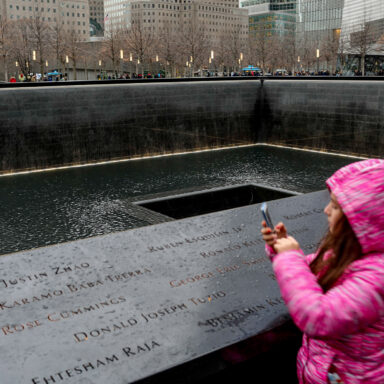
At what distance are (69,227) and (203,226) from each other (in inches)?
160

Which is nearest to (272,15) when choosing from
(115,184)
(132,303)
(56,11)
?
(56,11)

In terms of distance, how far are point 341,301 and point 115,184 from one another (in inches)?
383

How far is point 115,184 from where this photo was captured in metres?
11.0

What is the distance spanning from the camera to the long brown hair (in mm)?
1613

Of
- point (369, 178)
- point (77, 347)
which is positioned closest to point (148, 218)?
point (77, 347)

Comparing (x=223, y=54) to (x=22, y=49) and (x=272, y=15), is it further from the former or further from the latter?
(x=272, y=15)

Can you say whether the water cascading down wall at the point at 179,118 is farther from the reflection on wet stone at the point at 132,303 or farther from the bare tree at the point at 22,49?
the bare tree at the point at 22,49

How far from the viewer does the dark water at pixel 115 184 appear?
Answer: 7.76 metres

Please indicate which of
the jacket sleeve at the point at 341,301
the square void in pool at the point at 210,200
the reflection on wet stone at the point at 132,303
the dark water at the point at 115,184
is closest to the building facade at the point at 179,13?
the dark water at the point at 115,184

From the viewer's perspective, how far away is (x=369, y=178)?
155 centimetres

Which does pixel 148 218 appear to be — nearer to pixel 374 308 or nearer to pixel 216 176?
pixel 216 176

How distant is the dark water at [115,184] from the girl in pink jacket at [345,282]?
588 centimetres

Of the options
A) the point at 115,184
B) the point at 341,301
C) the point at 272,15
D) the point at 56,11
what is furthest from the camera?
the point at 272,15

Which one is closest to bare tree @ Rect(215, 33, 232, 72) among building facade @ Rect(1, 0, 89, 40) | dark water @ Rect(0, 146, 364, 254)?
building facade @ Rect(1, 0, 89, 40)
